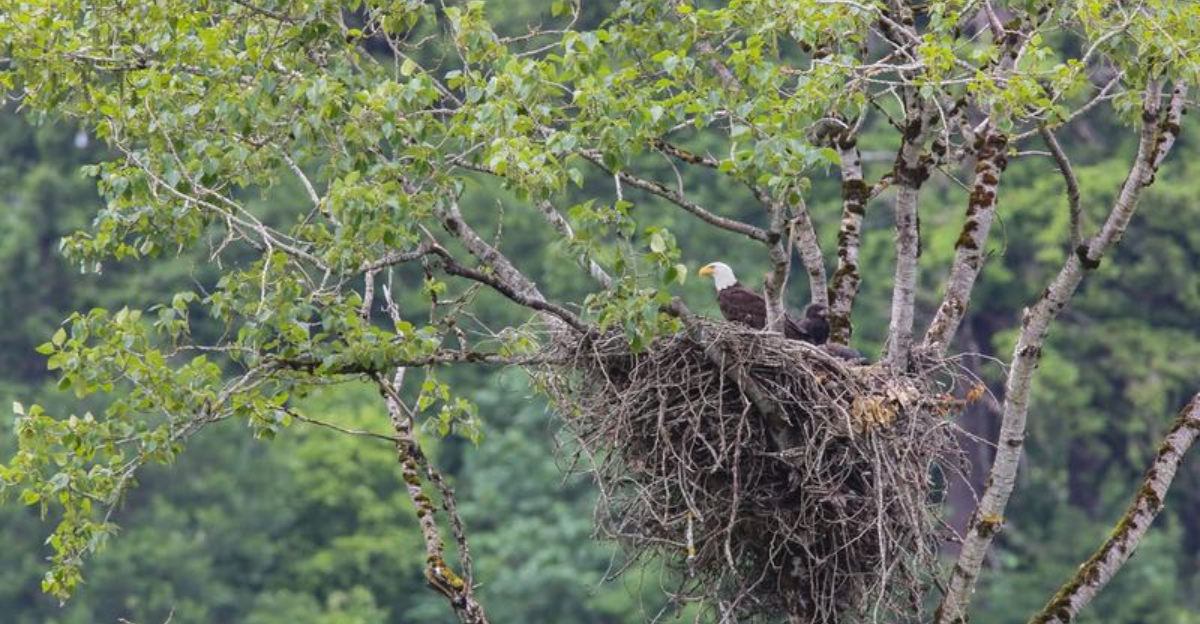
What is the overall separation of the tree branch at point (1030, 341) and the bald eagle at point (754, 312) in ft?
3.93

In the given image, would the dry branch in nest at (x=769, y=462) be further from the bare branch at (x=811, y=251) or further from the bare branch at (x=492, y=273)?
the bare branch at (x=811, y=251)

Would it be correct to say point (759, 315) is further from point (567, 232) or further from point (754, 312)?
point (567, 232)

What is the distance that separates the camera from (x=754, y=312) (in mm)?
12031

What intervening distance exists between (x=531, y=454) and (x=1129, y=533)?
23.3 m

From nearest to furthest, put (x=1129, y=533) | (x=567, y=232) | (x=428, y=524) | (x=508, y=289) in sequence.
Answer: (x=567, y=232)
(x=508, y=289)
(x=1129, y=533)
(x=428, y=524)

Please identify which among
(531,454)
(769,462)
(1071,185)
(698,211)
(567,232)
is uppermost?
(1071,185)

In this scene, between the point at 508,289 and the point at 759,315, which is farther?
the point at 759,315

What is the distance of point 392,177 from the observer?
9570mm

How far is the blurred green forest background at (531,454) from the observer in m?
29.8

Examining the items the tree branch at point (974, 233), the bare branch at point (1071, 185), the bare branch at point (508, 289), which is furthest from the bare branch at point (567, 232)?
the bare branch at point (1071, 185)

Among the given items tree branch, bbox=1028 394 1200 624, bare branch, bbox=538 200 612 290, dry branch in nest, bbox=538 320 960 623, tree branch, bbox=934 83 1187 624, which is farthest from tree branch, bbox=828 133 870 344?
tree branch, bbox=1028 394 1200 624

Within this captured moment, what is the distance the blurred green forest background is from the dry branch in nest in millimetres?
17839

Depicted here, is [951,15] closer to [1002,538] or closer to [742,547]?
[742,547]

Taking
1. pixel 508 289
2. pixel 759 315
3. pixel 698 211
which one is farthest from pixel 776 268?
pixel 759 315
